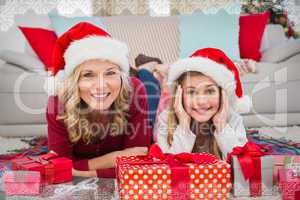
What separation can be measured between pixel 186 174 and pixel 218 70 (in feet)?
1.02

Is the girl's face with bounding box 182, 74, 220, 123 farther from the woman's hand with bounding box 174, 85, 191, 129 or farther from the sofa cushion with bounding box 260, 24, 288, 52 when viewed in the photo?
the sofa cushion with bounding box 260, 24, 288, 52

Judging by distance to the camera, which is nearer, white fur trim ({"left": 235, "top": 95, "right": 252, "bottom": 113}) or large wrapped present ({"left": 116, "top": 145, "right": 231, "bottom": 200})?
large wrapped present ({"left": 116, "top": 145, "right": 231, "bottom": 200})

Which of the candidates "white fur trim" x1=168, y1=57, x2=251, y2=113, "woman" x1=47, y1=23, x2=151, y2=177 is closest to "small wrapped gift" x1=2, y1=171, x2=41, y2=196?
"woman" x1=47, y1=23, x2=151, y2=177

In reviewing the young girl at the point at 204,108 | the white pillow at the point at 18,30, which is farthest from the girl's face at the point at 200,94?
the white pillow at the point at 18,30

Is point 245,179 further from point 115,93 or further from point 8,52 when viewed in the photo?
point 8,52

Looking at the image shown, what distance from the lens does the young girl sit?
1.18m

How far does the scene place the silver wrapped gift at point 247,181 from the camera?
46.3 inches

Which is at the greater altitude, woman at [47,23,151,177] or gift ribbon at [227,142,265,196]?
woman at [47,23,151,177]

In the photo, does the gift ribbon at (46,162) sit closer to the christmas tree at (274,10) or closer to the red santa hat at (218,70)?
the red santa hat at (218,70)

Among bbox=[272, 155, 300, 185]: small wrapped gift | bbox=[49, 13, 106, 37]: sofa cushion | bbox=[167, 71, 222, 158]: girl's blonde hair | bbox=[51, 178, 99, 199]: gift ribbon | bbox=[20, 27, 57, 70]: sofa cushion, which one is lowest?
bbox=[51, 178, 99, 199]: gift ribbon

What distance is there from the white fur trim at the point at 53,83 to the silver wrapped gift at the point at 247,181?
1.82 ft

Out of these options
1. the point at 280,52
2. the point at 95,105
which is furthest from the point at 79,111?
the point at 280,52

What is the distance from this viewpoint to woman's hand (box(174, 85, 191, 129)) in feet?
3.92

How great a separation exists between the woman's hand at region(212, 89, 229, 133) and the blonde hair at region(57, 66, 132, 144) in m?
0.27
